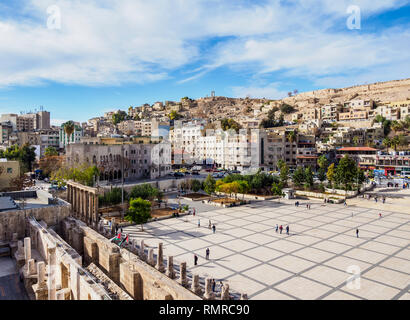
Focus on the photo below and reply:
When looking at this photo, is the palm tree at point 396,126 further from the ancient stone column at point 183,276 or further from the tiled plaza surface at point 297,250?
the ancient stone column at point 183,276

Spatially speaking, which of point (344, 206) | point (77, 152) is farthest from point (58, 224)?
point (344, 206)

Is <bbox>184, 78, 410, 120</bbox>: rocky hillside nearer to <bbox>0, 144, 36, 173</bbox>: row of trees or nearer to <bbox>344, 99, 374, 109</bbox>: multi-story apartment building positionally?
<bbox>344, 99, 374, 109</bbox>: multi-story apartment building

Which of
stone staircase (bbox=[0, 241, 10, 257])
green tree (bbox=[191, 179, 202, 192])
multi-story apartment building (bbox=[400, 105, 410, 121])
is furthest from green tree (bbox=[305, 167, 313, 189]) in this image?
multi-story apartment building (bbox=[400, 105, 410, 121])

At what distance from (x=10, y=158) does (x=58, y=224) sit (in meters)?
48.3

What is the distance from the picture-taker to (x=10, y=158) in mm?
66250

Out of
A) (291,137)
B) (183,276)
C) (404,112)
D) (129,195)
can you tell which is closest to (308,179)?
(129,195)

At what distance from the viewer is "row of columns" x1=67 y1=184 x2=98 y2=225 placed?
94.1 feet

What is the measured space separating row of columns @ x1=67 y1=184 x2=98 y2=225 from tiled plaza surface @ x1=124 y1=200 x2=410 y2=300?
14.2ft

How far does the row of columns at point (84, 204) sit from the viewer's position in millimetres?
28672

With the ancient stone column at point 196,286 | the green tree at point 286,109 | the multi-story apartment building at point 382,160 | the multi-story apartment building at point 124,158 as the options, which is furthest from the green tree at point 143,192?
the green tree at point 286,109

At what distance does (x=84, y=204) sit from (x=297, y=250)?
67.5 feet

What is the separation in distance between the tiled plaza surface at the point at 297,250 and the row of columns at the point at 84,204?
4340 millimetres
